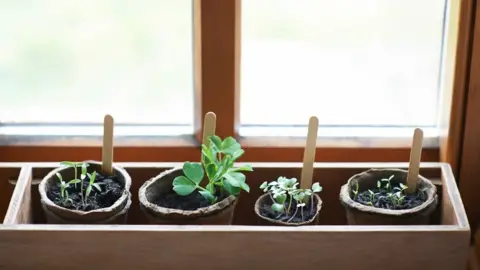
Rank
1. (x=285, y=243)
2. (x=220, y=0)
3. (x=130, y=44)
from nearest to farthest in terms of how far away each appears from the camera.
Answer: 1. (x=285, y=243)
2. (x=220, y=0)
3. (x=130, y=44)

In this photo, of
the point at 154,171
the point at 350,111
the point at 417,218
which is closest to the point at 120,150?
the point at 154,171

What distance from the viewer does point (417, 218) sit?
1153mm

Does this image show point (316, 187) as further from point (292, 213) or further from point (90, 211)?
point (90, 211)

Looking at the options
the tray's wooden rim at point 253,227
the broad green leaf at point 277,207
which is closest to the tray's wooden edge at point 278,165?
the tray's wooden rim at point 253,227

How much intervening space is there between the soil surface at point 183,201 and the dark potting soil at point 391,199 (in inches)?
8.2

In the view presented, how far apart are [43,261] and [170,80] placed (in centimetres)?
39

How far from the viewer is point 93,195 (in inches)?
47.6

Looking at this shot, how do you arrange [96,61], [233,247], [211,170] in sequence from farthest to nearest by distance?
1. [96,61]
2. [211,170]
3. [233,247]

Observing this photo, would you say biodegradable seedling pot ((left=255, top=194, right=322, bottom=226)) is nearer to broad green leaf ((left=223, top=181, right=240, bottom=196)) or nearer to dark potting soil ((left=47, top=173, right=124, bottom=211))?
broad green leaf ((left=223, top=181, right=240, bottom=196))

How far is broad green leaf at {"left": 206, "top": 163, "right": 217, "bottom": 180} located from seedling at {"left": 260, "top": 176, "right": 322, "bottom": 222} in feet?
0.24

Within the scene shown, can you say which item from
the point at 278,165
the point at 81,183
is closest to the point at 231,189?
the point at 278,165

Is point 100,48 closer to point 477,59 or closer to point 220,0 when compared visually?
point 220,0

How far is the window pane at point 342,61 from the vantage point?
1.31m

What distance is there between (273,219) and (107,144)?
272 mm
